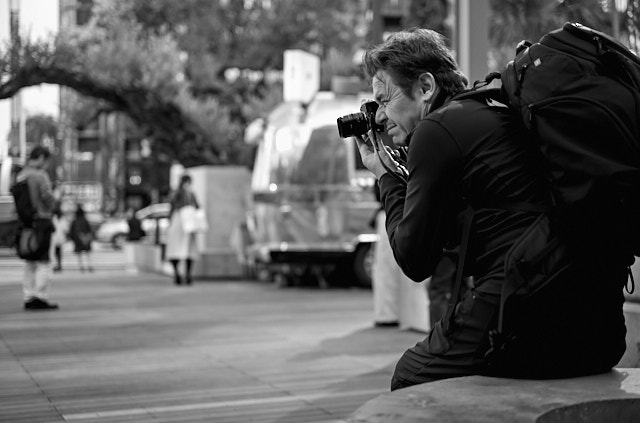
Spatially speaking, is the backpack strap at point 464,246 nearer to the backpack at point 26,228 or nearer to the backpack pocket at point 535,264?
the backpack pocket at point 535,264

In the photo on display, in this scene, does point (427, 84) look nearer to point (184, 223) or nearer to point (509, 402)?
point (509, 402)

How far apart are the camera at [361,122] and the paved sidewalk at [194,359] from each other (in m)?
3.09

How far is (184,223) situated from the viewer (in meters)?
17.6

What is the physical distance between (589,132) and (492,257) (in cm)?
41

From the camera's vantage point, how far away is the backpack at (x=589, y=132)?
8.86ft

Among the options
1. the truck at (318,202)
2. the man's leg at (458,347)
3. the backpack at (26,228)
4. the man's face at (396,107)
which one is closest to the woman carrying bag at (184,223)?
the truck at (318,202)

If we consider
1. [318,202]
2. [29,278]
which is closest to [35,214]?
[29,278]

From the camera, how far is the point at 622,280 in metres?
2.93

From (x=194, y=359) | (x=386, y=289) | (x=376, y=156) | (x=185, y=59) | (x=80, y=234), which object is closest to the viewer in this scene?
(x=376, y=156)

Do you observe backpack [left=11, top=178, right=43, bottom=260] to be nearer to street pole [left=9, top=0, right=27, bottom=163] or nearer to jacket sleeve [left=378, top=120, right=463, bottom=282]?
street pole [left=9, top=0, right=27, bottom=163]

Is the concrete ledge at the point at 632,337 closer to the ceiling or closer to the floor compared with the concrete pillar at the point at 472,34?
closer to the floor

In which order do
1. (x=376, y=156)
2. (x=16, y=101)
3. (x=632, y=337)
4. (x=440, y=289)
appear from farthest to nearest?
(x=16, y=101), (x=440, y=289), (x=632, y=337), (x=376, y=156)

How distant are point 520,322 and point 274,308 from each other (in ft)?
35.7

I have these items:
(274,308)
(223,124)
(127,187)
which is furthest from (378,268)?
(127,187)
